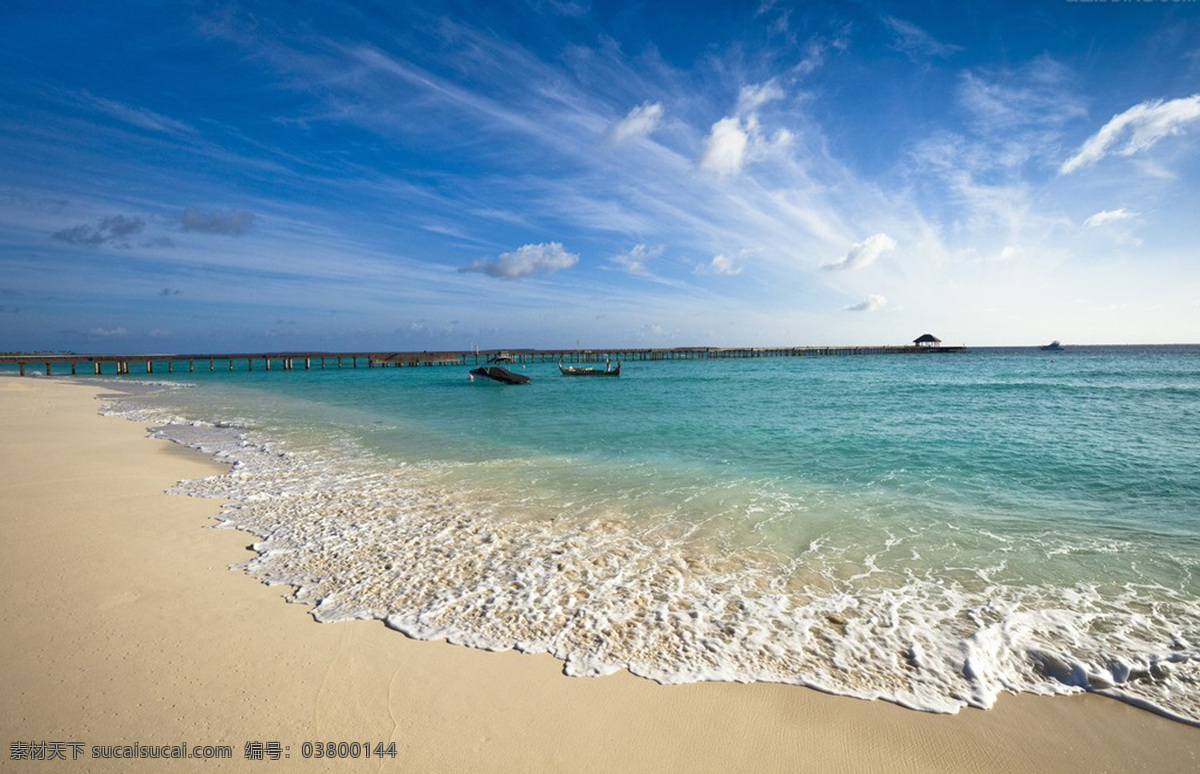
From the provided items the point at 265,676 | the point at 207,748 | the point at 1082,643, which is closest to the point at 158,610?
the point at 265,676

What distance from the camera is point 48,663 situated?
12.6 ft

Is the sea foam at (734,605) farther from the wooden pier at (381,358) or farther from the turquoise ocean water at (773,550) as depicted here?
the wooden pier at (381,358)

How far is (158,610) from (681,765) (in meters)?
4.97

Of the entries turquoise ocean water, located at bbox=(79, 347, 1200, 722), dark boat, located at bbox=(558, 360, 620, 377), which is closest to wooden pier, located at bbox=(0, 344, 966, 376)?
dark boat, located at bbox=(558, 360, 620, 377)

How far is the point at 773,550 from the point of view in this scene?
21.6 feet

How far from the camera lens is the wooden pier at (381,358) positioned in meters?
66.8

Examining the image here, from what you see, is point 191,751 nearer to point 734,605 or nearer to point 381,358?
point 734,605

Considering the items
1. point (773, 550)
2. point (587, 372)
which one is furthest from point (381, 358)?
point (773, 550)

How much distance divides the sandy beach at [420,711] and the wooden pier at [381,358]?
6057cm

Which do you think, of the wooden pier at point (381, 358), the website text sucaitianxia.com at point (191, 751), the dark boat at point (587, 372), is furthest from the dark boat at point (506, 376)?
the website text sucaitianxia.com at point (191, 751)

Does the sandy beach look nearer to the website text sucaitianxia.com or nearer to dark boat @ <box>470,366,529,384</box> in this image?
the website text sucaitianxia.com

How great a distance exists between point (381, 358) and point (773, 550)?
282ft

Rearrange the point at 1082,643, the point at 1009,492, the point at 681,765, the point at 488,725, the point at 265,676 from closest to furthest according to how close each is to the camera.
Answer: the point at 681,765 → the point at 488,725 → the point at 265,676 → the point at 1082,643 → the point at 1009,492

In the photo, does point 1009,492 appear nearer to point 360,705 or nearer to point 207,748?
point 360,705
